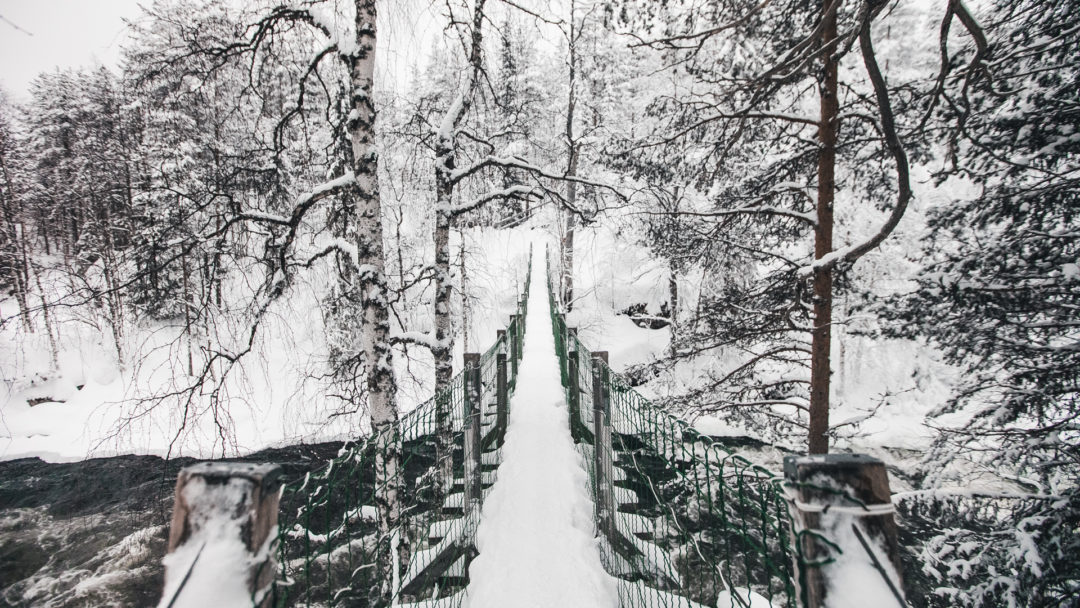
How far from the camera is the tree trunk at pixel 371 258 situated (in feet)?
Result: 11.3

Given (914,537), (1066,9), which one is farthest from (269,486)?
(914,537)

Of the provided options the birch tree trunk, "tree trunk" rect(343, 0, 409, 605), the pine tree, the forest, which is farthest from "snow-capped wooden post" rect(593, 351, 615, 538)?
the pine tree

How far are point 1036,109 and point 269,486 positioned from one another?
585 centimetres

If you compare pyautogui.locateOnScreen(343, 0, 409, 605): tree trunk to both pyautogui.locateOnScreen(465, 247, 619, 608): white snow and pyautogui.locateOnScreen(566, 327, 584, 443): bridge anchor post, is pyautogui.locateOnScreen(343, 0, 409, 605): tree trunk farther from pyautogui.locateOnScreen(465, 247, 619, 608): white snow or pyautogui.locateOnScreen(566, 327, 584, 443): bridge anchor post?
pyautogui.locateOnScreen(566, 327, 584, 443): bridge anchor post

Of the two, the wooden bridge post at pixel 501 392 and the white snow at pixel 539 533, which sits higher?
the wooden bridge post at pixel 501 392

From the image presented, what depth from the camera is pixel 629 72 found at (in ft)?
56.4

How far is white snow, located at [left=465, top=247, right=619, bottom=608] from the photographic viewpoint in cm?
309

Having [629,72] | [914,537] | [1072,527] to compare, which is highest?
[629,72]

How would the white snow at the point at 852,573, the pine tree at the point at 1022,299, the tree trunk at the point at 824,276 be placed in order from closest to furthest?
the white snow at the point at 852,573
the pine tree at the point at 1022,299
the tree trunk at the point at 824,276

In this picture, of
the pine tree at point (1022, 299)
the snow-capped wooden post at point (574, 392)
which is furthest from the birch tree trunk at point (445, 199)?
the pine tree at point (1022, 299)

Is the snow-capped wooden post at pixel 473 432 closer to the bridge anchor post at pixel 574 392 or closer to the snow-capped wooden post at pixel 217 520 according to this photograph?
the bridge anchor post at pixel 574 392

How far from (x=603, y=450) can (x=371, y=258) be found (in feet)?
8.13

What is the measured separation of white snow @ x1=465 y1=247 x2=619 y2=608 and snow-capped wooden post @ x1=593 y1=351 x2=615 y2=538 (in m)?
0.30

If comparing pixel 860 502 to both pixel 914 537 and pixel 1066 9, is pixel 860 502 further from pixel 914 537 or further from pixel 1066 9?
pixel 914 537
